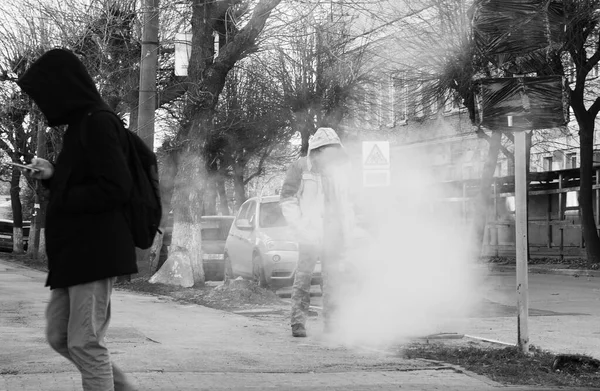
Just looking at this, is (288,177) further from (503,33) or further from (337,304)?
(503,33)

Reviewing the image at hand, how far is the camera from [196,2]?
56.2 ft

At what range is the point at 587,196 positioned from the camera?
80.6 feet

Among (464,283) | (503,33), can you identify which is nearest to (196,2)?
(464,283)

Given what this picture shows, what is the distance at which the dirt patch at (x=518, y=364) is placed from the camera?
20.7 ft

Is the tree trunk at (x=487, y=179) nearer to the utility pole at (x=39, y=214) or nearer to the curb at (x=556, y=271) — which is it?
the curb at (x=556, y=271)

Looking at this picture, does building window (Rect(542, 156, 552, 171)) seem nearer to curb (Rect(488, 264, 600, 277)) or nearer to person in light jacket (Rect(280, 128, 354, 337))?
curb (Rect(488, 264, 600, 277))

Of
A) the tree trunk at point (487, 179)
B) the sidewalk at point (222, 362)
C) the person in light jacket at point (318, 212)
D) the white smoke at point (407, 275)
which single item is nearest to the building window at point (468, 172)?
the tree trunk at point (487, 179)

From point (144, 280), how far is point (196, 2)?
5.17 meters

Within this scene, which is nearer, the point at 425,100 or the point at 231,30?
the point at 231,30

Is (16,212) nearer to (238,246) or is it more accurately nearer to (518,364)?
(238,246)

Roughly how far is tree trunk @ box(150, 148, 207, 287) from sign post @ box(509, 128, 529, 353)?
32.7 feet

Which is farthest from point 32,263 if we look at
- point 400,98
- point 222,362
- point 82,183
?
point 82,183

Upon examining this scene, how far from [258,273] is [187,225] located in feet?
6.87

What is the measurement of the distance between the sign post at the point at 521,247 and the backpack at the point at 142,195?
3.66 meters
